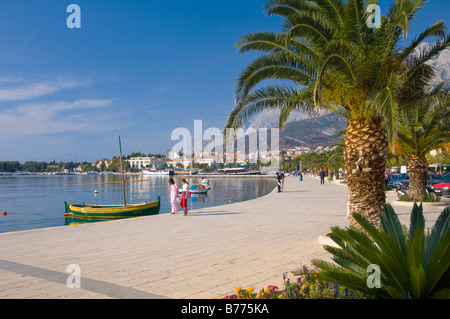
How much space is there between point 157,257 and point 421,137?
1363 centimetres

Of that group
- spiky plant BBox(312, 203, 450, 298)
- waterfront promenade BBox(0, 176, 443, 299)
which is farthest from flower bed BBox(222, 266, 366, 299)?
waterfront promenade BBox(0, 176, 443, 299)

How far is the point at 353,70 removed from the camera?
7.03 meters

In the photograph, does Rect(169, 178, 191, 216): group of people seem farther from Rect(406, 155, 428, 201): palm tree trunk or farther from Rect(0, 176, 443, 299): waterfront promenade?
Rect(406, 155, 428, 201): palm tree trunk

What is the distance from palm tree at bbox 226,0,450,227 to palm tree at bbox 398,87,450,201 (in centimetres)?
772

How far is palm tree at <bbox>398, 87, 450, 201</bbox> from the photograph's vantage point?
1517 cm

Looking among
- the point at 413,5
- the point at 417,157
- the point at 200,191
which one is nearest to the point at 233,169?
the point at 200,191

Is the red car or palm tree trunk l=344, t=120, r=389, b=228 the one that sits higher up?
palm tree trunk l=344, t=120, r=389, b=228

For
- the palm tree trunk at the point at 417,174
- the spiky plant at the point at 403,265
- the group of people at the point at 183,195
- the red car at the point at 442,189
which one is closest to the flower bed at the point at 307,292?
the spiky plant at the point at 403,265

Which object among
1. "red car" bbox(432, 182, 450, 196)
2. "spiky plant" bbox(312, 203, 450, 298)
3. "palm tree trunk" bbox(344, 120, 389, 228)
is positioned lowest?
"red car" bbox(432, 182, 450, 196)

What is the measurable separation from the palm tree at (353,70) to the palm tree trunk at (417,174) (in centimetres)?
827

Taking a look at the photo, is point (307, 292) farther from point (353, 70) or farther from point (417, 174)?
point (417, 174)
